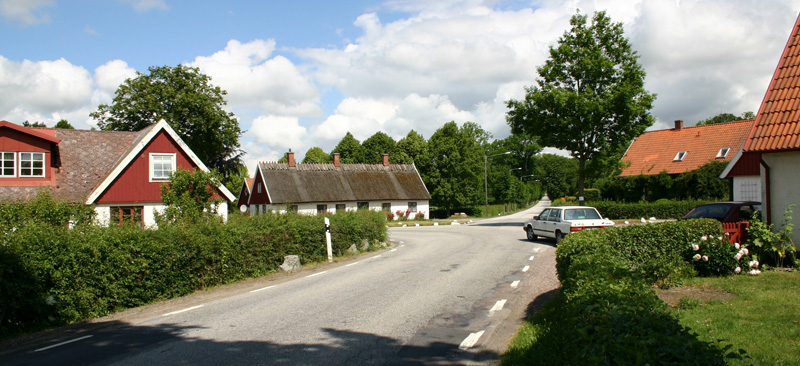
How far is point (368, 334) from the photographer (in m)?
7.43

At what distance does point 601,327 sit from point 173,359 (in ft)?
17.3

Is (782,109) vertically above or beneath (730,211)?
above

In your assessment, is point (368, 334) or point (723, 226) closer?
point (368, 334)

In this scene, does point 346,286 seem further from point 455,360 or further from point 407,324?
point 455,360

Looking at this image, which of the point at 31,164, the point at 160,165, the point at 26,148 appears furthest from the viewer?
the point at 160,165

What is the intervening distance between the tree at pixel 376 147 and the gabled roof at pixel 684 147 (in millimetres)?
36531

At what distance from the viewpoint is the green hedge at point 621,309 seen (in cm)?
315

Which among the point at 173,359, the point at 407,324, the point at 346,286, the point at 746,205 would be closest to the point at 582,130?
the point at 746,205

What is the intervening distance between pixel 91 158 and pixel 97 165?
613mm

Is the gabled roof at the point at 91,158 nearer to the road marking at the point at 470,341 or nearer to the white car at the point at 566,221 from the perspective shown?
the white car at the point at 566,221

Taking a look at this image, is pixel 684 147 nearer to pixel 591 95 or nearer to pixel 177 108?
pixel 591 95

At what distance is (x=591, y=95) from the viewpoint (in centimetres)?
2981

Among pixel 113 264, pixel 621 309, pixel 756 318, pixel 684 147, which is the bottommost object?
pixel 756 318

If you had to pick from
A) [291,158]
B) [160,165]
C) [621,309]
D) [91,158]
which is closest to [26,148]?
[91,158]
